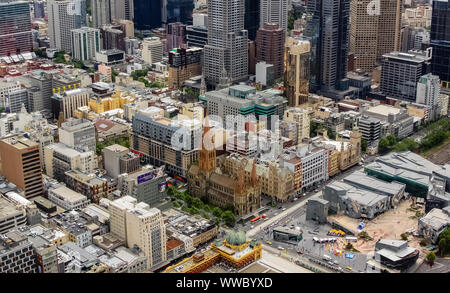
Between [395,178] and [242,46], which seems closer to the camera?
[395,178]

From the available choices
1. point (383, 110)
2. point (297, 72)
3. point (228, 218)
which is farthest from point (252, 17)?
point (228, 218)

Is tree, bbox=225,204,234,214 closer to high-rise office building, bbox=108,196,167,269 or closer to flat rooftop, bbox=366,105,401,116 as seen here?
high-rise office building, bbox=108,196,167,269

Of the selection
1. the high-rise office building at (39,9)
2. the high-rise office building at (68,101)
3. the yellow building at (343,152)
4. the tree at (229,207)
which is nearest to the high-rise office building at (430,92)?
the yellow building at (343,152)

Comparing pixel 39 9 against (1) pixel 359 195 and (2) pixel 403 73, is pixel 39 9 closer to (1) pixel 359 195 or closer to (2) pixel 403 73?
(2) pixel 403 73

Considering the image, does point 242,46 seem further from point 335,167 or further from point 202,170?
point 202,170
